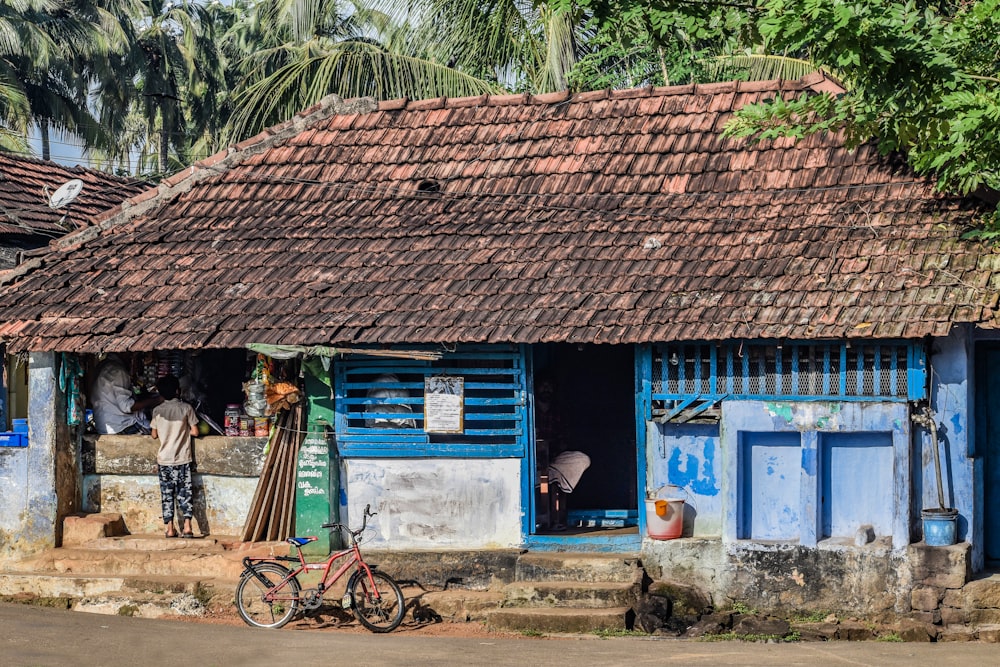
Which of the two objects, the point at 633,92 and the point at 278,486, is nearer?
the point at 278,486

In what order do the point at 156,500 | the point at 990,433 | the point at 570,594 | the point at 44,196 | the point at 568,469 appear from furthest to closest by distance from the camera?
1. the point at 44,196
2. the point at 156,500
3. the point at 568,469
4. the point at 990,433
5. the point at 570,594

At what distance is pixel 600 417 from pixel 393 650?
15.1 ft

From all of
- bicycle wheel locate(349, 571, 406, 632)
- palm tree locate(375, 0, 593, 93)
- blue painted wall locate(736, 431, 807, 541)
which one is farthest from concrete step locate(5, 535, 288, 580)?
palm tree locate(375, 0, 593, 93)

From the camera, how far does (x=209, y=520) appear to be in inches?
463

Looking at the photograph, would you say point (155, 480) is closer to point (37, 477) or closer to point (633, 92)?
point (37, 477)

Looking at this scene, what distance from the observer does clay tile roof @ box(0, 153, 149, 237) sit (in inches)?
599

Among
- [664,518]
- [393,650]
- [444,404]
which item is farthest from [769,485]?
[393,650]

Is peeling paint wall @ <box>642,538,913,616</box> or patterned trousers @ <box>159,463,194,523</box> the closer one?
peeling paint wall @ <box>642,538,913,616</box>

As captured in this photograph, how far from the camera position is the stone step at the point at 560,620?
9891mm

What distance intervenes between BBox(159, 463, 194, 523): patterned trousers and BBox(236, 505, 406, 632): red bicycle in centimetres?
→ 142

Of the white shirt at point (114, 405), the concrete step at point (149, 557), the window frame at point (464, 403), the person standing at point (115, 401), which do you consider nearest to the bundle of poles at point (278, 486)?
the concrete step at point (149, 557)

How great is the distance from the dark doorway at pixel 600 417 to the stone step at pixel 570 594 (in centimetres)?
238

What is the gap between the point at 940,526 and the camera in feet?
31.8

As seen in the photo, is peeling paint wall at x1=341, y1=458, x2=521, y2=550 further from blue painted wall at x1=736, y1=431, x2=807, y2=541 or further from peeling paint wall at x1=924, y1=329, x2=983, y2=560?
peeling paint wall at x1=924, y1=329, x2=983, y2=560
